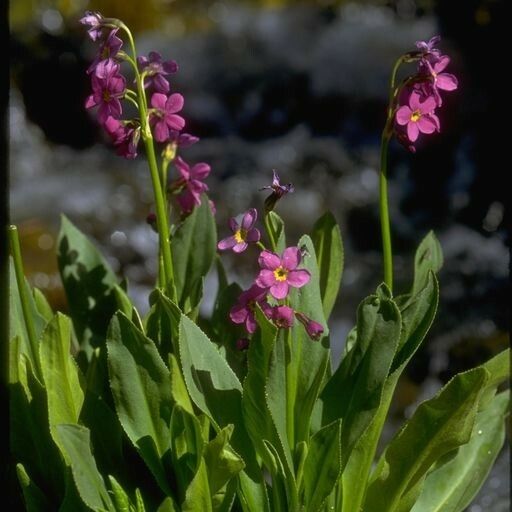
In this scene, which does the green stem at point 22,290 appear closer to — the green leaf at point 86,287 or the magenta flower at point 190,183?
the green leaf at point 86,287

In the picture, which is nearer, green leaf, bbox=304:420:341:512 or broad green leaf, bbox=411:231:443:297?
green leaf, bbox=304:420:341:512

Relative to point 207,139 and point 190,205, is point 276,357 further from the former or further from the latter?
point 207,139

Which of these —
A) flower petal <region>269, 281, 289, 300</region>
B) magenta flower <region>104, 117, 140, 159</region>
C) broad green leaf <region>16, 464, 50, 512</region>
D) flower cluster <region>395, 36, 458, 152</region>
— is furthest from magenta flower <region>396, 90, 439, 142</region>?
broad green leaf <region>16, 464, 50, 512</region>

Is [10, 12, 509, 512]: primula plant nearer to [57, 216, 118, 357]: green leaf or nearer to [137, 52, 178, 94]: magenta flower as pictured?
[137, 52, 178, 94]: magenta flower

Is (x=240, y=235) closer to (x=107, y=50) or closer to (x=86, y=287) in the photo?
(x=107, y=50)

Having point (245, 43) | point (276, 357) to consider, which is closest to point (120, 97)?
point (276, 357)

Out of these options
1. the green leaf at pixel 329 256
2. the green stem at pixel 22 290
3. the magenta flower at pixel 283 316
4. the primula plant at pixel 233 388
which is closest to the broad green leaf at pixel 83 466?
the primula plant at pixel 233 388

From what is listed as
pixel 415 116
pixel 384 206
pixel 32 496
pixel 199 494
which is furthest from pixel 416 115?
pixel 32 496
